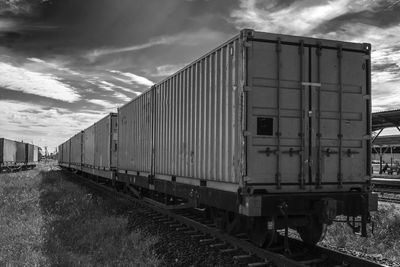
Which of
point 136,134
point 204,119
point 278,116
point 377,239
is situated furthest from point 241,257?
point 136,134

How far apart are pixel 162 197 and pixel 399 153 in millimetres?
44019

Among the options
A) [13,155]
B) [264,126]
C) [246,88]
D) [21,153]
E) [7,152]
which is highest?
[246,88]

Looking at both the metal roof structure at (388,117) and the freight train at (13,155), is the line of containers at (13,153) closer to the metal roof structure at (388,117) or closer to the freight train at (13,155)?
the freight train at (13,155)

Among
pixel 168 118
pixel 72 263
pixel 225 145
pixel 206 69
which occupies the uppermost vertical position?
pixel 206 69

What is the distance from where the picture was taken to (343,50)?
7.08m

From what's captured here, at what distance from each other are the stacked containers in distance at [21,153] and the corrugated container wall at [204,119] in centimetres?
4432

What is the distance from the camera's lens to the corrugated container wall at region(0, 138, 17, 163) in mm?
38938

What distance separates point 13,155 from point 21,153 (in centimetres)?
710

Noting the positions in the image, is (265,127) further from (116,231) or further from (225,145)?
(116,231)

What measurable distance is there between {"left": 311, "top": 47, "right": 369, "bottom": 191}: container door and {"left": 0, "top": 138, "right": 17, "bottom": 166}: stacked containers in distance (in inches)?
1507

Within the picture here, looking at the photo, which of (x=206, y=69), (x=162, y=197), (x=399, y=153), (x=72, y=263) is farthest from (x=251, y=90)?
(x=399, y=153)

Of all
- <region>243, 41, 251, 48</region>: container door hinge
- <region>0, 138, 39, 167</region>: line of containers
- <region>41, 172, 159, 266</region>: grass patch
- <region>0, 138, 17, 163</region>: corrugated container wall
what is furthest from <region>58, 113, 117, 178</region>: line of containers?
<region>0, 138, 39, 167</region>: line of containers

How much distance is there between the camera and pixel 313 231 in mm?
7082

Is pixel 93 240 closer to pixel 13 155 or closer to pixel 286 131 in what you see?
pixel 286 131
